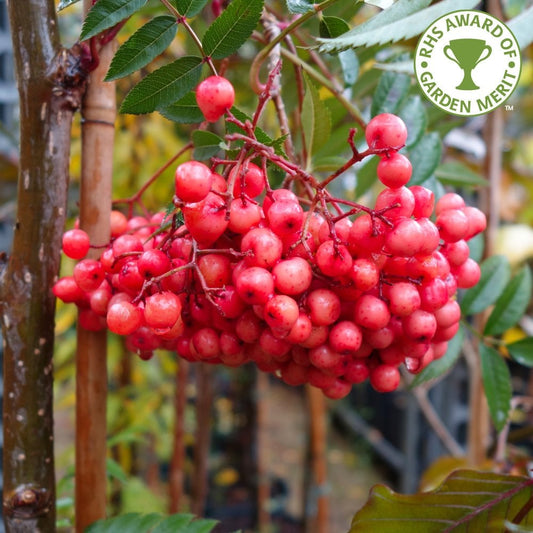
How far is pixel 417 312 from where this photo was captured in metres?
0.41

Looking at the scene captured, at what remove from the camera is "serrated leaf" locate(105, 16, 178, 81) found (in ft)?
1.38

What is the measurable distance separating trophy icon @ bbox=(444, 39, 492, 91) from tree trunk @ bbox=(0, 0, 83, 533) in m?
0.31

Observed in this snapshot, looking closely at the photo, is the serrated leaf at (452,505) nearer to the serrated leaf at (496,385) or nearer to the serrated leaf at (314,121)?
the serrated leaf at (496,385)

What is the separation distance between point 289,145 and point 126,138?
3.48ft

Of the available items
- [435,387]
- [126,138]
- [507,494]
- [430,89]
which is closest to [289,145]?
[430,89]

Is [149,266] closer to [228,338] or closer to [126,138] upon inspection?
[228,338]

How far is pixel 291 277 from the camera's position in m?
0.38

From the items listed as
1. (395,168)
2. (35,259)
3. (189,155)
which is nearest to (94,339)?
(35,259)

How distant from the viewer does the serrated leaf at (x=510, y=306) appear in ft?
2.27

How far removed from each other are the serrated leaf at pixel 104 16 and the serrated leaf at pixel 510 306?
523 mm

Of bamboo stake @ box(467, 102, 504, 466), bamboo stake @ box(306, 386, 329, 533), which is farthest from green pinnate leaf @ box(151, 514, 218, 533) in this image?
bamboo stake @ box(306, 386, 329, 533)

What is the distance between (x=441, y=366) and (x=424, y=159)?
0.72ft

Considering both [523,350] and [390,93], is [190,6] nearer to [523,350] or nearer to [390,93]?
[390,93]

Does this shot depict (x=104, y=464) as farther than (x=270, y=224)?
Yes
